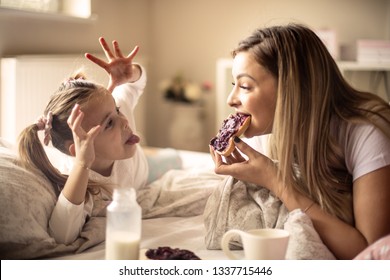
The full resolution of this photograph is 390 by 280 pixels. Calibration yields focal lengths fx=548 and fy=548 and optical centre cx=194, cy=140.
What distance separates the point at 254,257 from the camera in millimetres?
958

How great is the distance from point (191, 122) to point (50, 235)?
200cm

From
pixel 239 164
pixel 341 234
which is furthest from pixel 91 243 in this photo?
pixel 341 234

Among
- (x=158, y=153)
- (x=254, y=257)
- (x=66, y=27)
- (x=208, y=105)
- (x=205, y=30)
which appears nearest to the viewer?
(x=254, y=257)

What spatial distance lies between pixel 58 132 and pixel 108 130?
0.11m

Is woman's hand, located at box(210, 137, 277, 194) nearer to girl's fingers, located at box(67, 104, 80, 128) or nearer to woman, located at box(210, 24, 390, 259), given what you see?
woman, located at box(210, 24, 390, 259)

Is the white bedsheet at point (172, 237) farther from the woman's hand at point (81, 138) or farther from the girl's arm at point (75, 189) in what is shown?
the woman's hand at point (81, 138)

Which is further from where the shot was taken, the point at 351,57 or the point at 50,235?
the point at 351,57

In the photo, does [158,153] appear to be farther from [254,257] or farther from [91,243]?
[254,257]

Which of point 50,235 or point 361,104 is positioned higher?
point 361,104

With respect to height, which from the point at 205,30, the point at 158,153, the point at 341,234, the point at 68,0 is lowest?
the point at 158,153

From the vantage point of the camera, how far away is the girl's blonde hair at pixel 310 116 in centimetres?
109

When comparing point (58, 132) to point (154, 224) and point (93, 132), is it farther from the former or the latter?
point (154, 224)

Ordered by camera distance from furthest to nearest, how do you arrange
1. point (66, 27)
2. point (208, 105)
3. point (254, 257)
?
1. point (208, 105)
2. point (66, 27)
3. point (254, 257)

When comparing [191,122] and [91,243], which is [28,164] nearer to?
[91,243]
